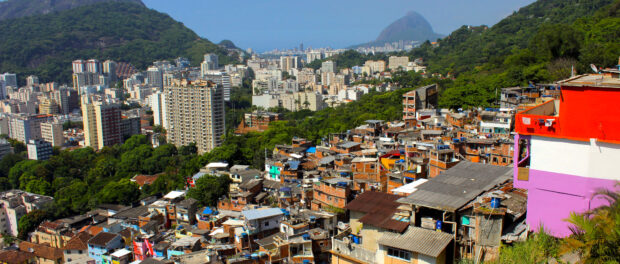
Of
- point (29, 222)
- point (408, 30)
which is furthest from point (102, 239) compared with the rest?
point (408, 30)

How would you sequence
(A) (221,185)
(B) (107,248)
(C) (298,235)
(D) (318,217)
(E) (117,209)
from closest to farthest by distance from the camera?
(C) (298,235) < (D) (318,217) < (B) (107,248) < (A) (221,185) < (E) (117,209)

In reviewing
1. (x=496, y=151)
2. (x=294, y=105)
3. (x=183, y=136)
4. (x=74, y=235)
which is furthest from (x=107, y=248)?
(x=294, y=105)

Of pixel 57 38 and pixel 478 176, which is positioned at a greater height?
pixel 57 38

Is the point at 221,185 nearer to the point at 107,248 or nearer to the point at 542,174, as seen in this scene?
the point at 107,248

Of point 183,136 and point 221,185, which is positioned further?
point 183,136

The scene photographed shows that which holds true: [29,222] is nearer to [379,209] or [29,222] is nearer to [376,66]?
[379,209]

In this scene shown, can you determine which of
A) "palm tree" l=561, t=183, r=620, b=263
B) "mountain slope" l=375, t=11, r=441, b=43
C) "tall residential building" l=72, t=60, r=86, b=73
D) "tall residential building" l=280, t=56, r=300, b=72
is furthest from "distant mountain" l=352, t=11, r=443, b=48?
"palm tree" l=561, t=183, r=620, b=263

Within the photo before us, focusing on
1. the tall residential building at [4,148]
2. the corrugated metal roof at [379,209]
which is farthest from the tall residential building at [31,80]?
the corrugated metal roof at [379,209]
